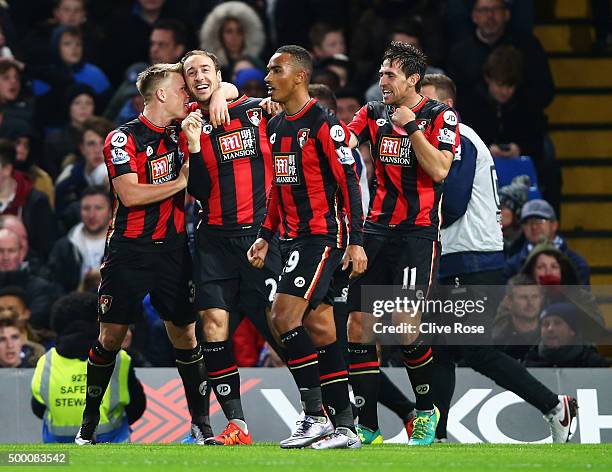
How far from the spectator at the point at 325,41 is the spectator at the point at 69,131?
2287mm

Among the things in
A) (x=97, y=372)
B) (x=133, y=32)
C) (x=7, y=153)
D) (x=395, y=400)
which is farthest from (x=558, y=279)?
(x=133, y=32)

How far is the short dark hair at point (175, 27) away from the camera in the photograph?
14977 millimetres

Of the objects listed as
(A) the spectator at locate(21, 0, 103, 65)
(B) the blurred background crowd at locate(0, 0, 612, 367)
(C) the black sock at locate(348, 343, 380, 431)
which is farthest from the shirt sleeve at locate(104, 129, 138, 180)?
(A) the spectator at locate(21, 0, 103, 65)

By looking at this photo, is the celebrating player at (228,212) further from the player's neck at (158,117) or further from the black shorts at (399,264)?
the black shorts at (399,264)

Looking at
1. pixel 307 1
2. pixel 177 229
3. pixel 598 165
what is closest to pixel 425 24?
pixel 307 1

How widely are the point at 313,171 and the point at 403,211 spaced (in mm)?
885

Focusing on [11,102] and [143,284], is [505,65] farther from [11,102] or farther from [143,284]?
[143,284]

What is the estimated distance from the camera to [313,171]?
8914 millimetres

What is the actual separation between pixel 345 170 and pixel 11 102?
6.99m

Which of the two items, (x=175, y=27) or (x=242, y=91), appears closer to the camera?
(x=242, y=91)

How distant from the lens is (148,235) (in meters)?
9.66

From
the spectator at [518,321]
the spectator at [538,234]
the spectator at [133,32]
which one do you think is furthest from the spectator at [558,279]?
the spectator at [133,32]

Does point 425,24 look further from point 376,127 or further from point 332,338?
point 332,338

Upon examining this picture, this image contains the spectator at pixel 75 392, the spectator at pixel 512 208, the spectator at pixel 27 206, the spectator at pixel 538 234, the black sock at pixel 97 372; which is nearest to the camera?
the black sock at pixel 97 372
